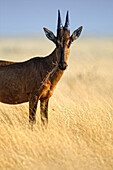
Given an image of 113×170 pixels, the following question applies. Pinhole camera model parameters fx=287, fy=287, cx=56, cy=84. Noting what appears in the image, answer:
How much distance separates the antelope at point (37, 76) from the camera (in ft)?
23.0

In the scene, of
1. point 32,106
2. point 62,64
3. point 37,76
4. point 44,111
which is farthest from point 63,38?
point 44,111

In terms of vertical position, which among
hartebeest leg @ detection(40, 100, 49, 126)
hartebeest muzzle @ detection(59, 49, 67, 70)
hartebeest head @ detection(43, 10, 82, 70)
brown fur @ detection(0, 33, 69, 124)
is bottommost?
hartebeest leg @ detection(40, 100, 49, 126)

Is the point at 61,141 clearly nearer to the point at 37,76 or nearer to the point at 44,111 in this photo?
the point at 44,111

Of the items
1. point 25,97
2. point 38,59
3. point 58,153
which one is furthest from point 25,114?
point 58,153

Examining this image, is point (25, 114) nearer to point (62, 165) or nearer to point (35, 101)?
point (35, 101)

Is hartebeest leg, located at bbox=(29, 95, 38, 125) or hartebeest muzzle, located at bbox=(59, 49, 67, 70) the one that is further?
hartebeest leg, located at bbox=(29, 95, 38, 125)

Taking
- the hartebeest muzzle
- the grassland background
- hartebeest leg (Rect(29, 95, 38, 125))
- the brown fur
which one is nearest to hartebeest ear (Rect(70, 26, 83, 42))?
the brown fur

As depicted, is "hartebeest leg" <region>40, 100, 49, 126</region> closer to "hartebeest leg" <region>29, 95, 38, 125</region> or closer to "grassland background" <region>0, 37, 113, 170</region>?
"grassland background" <region>0, 37, 113, 170</region>

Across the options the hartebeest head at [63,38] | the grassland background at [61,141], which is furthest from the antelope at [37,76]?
the grassland background at [61,141]

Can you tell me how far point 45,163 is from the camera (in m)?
5.24

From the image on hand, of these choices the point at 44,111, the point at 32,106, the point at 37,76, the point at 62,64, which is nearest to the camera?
the point at 62,64

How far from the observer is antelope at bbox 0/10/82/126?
6996 mm

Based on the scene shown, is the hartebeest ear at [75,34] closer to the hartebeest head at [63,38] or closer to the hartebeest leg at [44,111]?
the hartebeest head at [63,38]

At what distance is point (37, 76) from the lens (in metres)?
7.19
